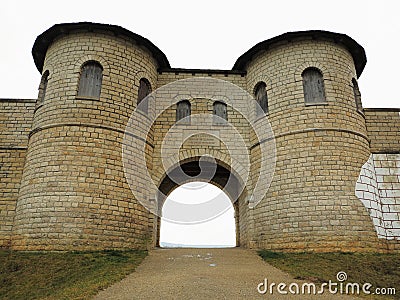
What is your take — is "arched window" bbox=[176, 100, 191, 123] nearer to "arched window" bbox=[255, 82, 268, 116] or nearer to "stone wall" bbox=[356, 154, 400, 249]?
"arched window" bbox=[255, 82, 268, 116]

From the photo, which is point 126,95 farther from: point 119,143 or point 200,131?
point 200,131

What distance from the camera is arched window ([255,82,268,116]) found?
41.0ft

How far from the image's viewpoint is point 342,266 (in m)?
8.29

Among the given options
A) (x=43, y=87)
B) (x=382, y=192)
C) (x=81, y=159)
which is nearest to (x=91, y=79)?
(x=43, y=87)

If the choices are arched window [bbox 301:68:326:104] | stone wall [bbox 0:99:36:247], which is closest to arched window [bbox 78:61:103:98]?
stone wall [bbox 0:99:36:247]

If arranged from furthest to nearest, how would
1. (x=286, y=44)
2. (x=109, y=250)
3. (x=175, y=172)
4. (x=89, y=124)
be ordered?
(x=175, y=172) < (x=286, y=44) < (x=89, y=124) < (x=109, y=250)

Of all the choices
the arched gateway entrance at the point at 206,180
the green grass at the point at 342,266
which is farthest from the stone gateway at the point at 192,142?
the arched gateway entrance at the point at 206,180

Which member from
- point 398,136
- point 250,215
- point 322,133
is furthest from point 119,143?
point 398,136

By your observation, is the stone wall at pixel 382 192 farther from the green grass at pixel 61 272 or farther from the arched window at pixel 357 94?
the green grass at pixel 61 272

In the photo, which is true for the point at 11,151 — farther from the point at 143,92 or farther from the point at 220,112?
the point at 220,112

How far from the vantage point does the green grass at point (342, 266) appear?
23.7 feet

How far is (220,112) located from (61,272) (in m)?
7.90

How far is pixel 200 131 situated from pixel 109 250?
527 centimetres

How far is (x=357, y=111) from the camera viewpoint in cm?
1190
